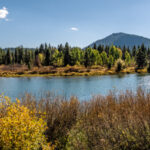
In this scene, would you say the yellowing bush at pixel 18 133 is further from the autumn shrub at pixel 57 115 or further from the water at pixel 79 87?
the water at pixel 79 87

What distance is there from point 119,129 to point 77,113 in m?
3.45

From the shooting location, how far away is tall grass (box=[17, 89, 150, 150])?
691 centimetres

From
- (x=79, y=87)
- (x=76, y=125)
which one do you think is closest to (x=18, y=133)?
(x=76, y=125)

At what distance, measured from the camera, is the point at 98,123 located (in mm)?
8664

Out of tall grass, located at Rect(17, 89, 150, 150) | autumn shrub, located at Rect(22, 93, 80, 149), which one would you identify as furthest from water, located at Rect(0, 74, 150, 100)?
autumn shrub, located at Rect(22, 93, 80, 149)

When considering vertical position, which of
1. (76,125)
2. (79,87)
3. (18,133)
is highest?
(18,133)

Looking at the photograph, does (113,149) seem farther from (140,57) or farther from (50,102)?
(140,57)

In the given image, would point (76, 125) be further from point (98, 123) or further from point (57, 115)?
point (98, 123)

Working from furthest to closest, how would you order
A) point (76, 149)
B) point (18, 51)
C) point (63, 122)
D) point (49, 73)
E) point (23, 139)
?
point (18, 51), point (49, 73), point (63, 122), point (76, 149), point (23, 139)

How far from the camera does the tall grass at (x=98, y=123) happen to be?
22.7 ft

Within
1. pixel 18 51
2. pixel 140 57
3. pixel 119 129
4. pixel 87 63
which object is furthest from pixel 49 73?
pixel 119 129

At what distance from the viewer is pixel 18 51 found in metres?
132

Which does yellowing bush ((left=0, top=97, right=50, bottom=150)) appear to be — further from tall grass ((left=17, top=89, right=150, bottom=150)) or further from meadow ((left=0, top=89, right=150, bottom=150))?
tall grass ((left=17, top=89, right=150, bottom=150))

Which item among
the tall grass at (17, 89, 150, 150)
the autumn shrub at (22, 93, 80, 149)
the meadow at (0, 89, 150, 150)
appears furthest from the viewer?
the autumn shrub at (22, 93, 80, 149)
